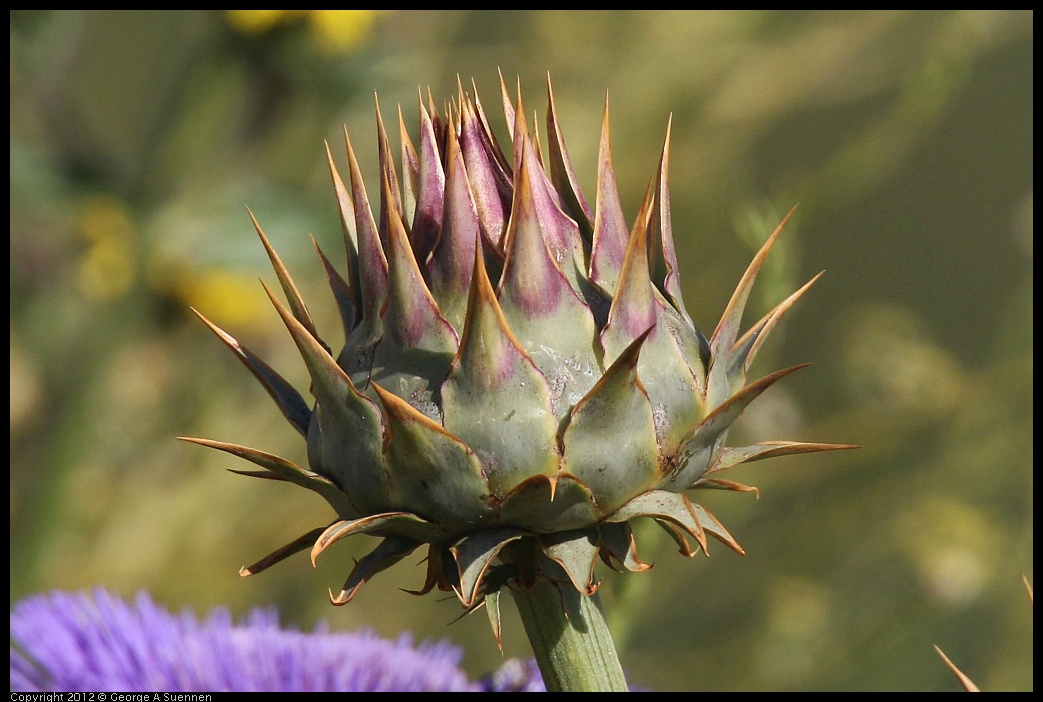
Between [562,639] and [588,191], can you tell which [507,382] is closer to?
[562,639]

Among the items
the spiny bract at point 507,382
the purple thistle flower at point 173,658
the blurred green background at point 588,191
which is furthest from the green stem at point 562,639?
the blurred green background at point 588,191

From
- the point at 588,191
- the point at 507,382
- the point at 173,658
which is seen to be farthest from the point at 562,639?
the point at 588,191

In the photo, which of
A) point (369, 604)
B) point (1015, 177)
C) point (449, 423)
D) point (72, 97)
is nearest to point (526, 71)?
point (72, 97)

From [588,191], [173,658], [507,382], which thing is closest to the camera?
[507,382]

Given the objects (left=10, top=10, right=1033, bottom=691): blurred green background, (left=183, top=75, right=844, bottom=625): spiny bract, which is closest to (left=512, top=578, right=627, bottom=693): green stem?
(left=183, top=75, right=844, bottom=625): spiny bract

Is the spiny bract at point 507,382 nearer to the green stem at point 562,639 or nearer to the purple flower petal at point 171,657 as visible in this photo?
the green stem at point 562,639

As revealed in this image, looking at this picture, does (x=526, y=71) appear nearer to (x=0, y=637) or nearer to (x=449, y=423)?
→ (x=0, y=637)

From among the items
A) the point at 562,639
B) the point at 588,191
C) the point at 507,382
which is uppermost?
the point at 588,191
